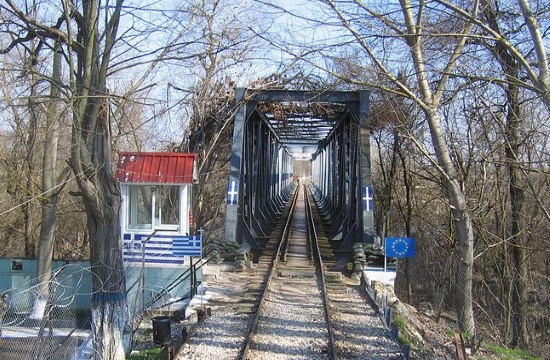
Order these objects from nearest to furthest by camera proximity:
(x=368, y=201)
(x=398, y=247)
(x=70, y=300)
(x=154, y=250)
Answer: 1. (x=398, y=247)
2. (x=154, y=250)
3. (x=368, y=201)
4. (x=70, y=300)

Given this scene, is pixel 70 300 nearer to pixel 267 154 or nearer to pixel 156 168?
pixel 156 168

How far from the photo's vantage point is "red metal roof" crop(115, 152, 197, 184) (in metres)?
16.3

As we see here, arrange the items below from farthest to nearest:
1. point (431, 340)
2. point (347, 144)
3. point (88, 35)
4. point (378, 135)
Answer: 1. point (378, 135)
2. point (347, 144)
3. point (431, 340)
4. point (88, 35)

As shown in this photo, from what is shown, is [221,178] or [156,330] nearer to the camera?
[156,330]

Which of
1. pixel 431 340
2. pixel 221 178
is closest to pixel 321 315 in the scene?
pixel 431 340

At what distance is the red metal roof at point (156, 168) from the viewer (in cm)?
1627

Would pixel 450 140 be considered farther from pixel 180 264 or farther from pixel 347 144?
pixel 180 264

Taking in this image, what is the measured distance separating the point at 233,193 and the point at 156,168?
259cm

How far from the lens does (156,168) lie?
54.1ft

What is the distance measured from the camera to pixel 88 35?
7441mm

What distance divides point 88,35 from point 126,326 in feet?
14.8

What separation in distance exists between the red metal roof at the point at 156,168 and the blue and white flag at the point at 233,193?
1307 millimetres

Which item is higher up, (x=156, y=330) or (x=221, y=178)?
(x=221, y=178)

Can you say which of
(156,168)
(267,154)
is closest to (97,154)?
(156,168)
